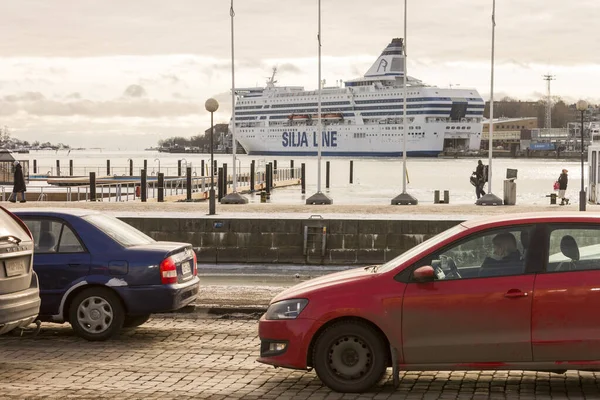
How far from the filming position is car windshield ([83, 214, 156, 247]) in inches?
432

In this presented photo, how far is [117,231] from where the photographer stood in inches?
440

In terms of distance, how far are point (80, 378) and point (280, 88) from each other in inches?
6136

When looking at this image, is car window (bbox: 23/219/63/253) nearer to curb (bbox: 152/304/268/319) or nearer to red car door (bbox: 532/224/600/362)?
curb (bbox: 152/304/268/319)

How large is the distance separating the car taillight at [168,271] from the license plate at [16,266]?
2295mm

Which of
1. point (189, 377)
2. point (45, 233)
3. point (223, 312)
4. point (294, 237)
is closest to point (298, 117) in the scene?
point (294, 237)

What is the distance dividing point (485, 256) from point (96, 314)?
14.5 ft

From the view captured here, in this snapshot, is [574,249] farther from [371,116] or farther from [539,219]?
[371,116]

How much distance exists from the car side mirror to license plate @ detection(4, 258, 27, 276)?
10.3ft

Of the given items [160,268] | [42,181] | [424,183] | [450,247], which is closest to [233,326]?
[160,268]

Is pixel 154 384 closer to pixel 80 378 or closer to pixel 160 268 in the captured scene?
pixel 80 378

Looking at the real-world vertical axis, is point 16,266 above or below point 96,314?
above

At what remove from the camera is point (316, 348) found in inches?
322

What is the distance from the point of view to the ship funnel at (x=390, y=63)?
153125mm

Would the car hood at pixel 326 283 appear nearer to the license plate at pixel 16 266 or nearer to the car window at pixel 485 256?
the car window at pixel 485 256
